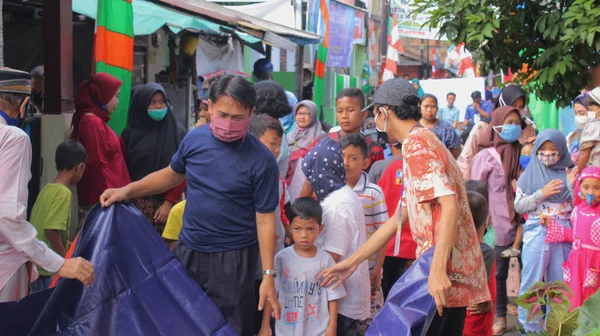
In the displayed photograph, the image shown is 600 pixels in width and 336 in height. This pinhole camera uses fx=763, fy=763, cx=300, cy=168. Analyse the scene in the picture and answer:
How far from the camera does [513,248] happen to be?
278 inches

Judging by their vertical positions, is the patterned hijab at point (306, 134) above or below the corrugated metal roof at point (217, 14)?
below

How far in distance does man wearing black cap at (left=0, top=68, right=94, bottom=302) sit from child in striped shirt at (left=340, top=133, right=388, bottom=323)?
210 cm

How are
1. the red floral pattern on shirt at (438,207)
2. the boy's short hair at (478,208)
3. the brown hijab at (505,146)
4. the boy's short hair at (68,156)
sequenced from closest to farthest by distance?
the red floral pattern on shirt at (438,207)
the boy's short hair at (478,208)
the boy's short hair at (68,156)
the brown hijab at (505,146)

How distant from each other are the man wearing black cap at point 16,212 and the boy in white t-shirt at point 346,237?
5.24 ft

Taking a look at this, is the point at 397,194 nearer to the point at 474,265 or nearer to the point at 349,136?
the point at 349,136

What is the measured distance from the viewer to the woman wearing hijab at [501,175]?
7.00 meters

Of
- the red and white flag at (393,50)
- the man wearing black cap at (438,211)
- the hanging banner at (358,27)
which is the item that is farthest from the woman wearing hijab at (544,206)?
the red and white flag at (393,50)

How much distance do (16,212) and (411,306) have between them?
1.92 meters

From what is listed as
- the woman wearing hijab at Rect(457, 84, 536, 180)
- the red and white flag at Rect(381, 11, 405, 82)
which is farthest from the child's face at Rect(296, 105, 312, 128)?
the red and white flag at Rect(381, 11, 405, 82)

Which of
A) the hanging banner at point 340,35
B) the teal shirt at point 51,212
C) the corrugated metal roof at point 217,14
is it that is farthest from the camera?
the hanging banner at point 340,35

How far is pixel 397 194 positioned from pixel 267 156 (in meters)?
2.01

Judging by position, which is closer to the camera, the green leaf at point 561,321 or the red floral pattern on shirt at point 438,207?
the red floral pattern on shirt at point 438,207

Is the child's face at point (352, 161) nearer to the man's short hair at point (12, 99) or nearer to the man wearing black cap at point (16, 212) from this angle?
the man wearing black cap at point (16, 212)

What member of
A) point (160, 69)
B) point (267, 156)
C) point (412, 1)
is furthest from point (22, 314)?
point (160, 69)
